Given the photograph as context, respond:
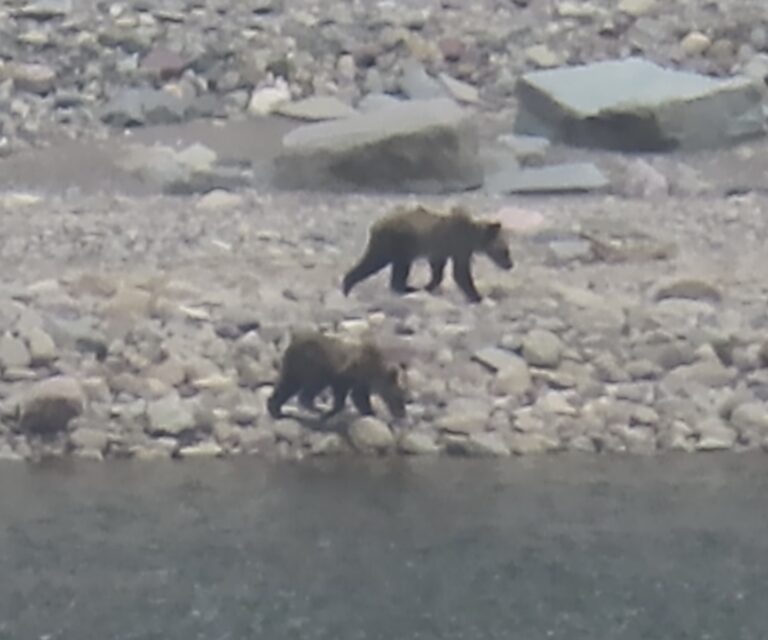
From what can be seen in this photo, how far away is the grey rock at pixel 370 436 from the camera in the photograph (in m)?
9.73

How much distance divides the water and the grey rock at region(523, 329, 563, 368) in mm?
806

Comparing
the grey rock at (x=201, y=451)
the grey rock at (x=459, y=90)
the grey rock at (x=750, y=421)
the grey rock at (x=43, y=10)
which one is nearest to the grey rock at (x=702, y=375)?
the grey rock at (x=750, y=421)

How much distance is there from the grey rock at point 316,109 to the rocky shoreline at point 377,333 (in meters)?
2.60

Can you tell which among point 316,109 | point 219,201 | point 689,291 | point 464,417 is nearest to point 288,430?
point 464,417

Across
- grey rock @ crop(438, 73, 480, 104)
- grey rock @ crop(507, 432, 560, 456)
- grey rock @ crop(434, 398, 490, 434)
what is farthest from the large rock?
grey rock @ crop(507, 432, 560, 456)

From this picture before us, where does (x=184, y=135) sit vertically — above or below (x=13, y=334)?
below

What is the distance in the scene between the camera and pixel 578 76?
605 inches

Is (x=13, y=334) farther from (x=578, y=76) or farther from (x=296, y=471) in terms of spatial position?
(x=578, y=76)

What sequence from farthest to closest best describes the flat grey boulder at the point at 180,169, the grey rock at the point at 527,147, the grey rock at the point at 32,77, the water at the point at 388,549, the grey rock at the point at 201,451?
the grey rock at the point at 32,77
the grey rock at the point at 527,147
the flat grey boulder at the point at 180,169
the grey rock at the point at 201,451
the water at the point at 388,549

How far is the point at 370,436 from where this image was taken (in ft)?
32.0

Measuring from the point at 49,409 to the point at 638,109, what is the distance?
226 inches

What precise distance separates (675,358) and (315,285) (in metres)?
1.76

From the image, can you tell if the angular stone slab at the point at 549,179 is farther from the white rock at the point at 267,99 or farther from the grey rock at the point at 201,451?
the grey rock at the point at 201,451

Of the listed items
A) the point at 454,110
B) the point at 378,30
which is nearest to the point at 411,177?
the point at 454,110
